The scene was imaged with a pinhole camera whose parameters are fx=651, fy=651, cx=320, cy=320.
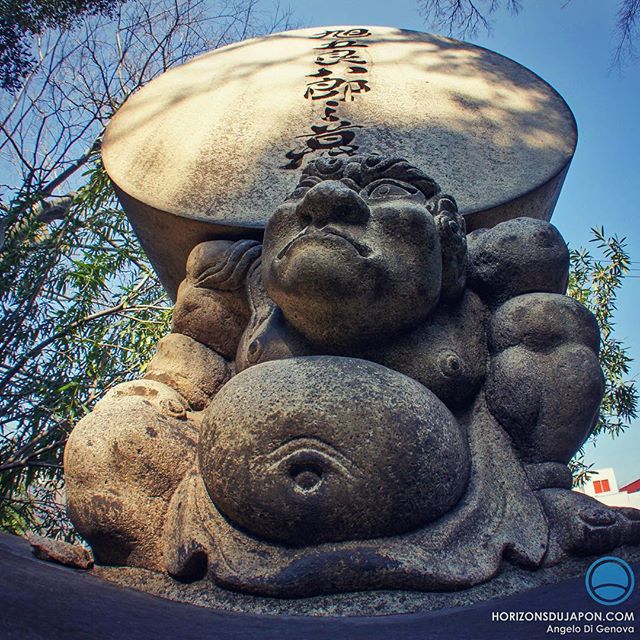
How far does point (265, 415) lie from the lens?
51.1 inches

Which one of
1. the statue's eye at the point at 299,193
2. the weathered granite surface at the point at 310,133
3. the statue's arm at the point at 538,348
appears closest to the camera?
the statue's arm at the point at 538,348

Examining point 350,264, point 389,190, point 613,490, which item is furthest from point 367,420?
point 613,490

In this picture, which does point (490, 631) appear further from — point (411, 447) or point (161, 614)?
point (161, 614)

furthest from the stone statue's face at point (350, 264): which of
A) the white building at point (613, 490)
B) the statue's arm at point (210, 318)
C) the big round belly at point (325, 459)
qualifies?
the white building at point (613, 490)

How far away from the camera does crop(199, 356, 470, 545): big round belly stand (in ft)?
4.13

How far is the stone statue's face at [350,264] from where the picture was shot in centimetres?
147

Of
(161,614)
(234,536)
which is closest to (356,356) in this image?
(234,536)

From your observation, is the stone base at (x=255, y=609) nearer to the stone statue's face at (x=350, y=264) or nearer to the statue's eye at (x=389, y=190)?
the stone statue's face at (x=350, y=264)

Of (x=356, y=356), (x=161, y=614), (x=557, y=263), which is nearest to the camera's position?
(x=161, y=614)

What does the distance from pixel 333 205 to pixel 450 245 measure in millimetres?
365

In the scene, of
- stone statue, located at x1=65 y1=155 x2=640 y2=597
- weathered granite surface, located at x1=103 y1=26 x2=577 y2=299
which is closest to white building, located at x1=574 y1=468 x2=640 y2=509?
weathered granite surface, located at x1=103 y1=26 x2=577 y2=299

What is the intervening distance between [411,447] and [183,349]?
0.88m

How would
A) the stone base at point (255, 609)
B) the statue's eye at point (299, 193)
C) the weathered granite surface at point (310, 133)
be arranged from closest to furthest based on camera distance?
1. the stone base at point (255, 609)
2. the statue's eye at point (299, 193)
3. the weathered granite surface at point (310, 133)

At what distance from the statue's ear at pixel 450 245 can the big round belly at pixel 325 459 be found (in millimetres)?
452
